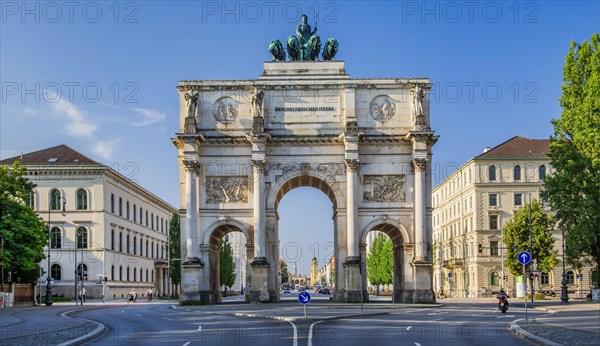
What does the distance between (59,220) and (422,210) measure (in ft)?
145

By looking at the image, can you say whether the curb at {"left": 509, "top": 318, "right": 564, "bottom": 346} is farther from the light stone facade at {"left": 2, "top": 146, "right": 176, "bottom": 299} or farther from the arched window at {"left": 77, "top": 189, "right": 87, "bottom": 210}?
the arched window at {"left": 77, "top": 189, "right": 87, "bottom": 210}

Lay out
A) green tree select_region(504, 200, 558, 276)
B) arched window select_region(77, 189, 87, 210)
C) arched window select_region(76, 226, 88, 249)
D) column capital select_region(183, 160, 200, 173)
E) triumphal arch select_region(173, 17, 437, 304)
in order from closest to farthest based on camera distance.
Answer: column capital select_region(183, 160, 200, 173), triumphal arch select_region(173, 17, 437, 304), green tree select_region(504, 200, 558, 276), arched window select_region(76, 226, 88, 249), arched window select_region(77, 189, 87, 210)

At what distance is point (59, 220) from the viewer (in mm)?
81938

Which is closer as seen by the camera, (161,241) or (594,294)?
(594,294)

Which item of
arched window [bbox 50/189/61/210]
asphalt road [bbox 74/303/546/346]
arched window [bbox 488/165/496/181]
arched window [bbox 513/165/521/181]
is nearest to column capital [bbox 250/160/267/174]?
asphalt road [bbox 74/303/546/346]

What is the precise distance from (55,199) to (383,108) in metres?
42.2

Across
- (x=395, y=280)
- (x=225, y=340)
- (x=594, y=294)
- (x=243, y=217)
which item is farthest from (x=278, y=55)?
(x=225, y=340)

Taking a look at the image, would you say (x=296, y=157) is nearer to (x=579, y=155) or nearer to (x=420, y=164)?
(x=420, y=164)

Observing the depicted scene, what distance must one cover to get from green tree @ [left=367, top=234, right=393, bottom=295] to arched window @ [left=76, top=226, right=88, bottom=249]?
43.7m

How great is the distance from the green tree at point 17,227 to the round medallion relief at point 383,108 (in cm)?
2862

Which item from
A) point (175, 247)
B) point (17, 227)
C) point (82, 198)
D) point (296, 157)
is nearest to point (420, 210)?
point (296, 157)

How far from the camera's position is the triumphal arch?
180ft

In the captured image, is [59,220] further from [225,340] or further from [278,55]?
[225,340]

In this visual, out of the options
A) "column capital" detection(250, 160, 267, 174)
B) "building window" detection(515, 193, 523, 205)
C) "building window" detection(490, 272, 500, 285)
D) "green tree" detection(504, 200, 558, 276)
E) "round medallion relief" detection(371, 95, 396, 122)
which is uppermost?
"round medallion relief" detection(371, 95, 396, 122)
